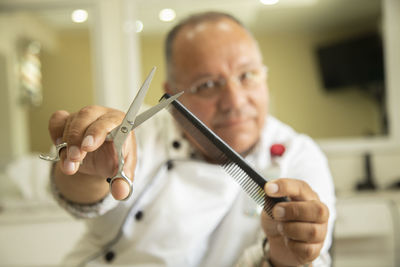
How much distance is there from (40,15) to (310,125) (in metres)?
1.70

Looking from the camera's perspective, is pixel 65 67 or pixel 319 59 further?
pixel 319 59

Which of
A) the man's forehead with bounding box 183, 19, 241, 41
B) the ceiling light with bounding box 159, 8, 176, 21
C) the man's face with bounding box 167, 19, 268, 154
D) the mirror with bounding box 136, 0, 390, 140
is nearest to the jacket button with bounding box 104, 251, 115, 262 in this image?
the man's face with bounding box 167, 19, 268, 154

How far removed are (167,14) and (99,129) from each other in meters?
1.82

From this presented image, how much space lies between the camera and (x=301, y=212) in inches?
13.8

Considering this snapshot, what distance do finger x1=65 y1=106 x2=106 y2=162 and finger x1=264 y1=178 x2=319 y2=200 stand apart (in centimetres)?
17

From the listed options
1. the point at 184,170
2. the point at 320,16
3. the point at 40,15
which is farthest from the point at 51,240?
the point at 320,16

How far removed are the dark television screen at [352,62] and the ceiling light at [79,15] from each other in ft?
4.45

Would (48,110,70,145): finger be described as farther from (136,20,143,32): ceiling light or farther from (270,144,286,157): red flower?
(136,20,143,32): ceiling light

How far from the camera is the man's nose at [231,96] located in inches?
20.3

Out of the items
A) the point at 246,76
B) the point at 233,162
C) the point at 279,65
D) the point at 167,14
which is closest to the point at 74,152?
the point at 233,162

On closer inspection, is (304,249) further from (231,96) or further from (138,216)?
(138,216)

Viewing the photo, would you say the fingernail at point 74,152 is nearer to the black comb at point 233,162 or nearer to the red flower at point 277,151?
the black comb at point 233,162

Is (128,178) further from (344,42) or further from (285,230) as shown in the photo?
(344,42)

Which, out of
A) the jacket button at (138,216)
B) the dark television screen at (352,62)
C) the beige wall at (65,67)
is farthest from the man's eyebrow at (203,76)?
the dark television screen at (352,62)
